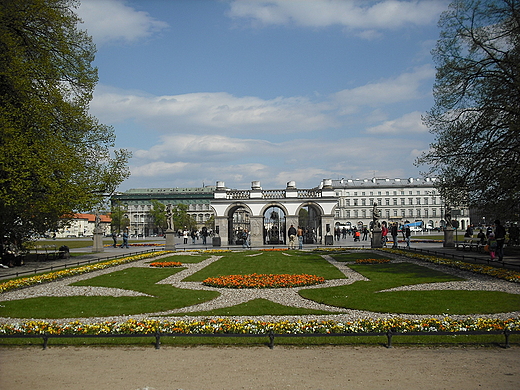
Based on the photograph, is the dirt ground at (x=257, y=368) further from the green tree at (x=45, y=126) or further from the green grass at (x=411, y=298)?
the green tree at (x=45, y=126)

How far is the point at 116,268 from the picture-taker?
23297 mm

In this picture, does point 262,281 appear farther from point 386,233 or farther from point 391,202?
point 391,202

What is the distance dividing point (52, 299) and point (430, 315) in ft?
37.2

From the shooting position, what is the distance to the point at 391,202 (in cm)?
11594

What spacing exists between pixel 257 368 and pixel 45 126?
1976 centimetres

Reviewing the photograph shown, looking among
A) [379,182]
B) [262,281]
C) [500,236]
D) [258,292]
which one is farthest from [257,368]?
[379,182]

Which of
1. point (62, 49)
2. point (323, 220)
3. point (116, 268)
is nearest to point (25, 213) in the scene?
point (116, 268)

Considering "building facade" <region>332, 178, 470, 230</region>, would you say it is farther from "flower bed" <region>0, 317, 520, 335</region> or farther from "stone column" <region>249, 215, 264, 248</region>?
"flower bed" <region>0, 317, 520, 335</region>

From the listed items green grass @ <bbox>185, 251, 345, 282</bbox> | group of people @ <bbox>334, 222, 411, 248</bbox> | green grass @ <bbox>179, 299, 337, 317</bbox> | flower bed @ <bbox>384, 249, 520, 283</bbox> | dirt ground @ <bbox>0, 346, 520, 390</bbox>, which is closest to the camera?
dirt ground @ <bbox>0, 346, 520, 390</bbox>

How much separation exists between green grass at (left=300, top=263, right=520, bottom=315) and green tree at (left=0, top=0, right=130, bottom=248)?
14.5 m

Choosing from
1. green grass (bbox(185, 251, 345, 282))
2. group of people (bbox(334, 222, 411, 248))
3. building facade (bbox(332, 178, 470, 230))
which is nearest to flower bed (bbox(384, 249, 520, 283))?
green grass (bbox(185, 251, 345, 282))

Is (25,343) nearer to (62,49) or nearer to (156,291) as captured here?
(156,291)

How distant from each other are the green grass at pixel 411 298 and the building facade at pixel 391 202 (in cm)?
9709

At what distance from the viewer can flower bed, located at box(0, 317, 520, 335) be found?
9.48m
